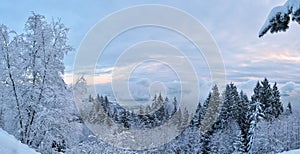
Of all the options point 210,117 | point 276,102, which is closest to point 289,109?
point 276,102

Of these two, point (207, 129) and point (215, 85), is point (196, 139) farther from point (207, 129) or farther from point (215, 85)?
point (215, 85)

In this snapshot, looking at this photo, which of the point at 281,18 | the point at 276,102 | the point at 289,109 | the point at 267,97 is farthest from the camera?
the point at 289,109

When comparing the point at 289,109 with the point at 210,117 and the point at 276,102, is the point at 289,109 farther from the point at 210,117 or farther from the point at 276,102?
the point at 210,117

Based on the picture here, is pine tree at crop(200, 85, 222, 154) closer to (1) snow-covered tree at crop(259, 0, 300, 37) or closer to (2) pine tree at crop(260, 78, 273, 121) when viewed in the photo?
(2) pine tree at crop(260, 78, 273, 121)

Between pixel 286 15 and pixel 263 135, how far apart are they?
30815mm

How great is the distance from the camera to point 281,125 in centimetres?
4862

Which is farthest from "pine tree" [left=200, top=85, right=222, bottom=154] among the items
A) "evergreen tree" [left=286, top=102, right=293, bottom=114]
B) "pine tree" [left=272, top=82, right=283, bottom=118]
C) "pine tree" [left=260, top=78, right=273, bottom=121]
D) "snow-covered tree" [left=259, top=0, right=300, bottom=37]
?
"snow-covered tree" [left=259, top=0, right=300, bottom=37]

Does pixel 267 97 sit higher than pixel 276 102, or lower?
higher

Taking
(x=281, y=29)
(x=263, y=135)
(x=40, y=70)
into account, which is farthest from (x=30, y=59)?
(x=263, y=135)

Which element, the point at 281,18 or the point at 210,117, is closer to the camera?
the point at 281,18

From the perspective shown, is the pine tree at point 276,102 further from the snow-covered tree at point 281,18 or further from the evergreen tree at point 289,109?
the snow-covered tree at point 281,18

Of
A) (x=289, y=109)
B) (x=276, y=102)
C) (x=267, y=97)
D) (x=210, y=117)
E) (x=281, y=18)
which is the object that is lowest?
(x=210, y=117)

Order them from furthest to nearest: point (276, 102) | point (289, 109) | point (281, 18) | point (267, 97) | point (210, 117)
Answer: point (289, 109) → point (276, 102) → point (267, 97) → point (210, 117) → point (281, 18)

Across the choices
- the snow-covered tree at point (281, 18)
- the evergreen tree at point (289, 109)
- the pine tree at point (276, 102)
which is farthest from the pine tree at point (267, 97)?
the snow-covered tree at point (281, 18)
